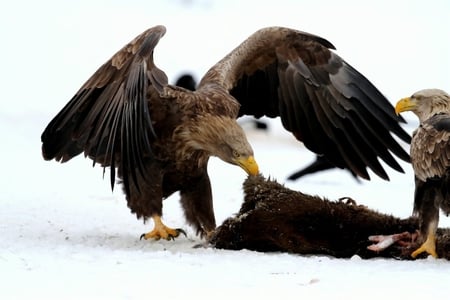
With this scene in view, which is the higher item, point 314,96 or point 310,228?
point 314,96

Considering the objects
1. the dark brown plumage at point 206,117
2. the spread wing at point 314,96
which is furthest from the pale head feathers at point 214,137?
the spread wing at point 314,96

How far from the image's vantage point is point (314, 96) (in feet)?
26.7

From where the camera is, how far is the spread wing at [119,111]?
6.44 meters

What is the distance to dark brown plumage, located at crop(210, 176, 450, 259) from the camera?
20.3ft

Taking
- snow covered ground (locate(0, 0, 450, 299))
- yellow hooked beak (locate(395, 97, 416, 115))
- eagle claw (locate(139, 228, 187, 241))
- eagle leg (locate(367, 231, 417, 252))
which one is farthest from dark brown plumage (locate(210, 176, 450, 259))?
yellow hooked beak (locate(395, 97, 416, 115))

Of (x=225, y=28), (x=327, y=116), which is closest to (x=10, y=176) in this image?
(x=327, y=116)

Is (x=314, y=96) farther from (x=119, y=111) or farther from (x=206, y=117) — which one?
(x=119, y=111)

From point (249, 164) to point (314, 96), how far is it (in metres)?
1.67

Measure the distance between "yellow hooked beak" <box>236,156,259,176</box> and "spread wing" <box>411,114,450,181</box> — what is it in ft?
2.93

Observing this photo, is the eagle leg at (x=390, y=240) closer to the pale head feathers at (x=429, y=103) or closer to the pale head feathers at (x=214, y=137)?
the pale head feathers at (x=429, y=103)

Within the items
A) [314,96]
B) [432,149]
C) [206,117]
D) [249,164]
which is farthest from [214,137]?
[314,96]

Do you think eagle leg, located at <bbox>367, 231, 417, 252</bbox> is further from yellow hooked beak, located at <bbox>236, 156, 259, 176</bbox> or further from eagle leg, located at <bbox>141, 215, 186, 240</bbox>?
eagle leg, located at <bbox>141, 215, 186, 240</bbox>

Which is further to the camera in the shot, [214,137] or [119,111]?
[214,137]

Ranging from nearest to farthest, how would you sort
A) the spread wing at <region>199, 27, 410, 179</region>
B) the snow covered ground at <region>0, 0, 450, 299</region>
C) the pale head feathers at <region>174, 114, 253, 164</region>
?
the snow covered ground at <region>0, 0, 450, 299</region>, the pale head feathers at <region>174, 114, 253, 164</region>, the spread wing at <region>199, 27, 410, 179</region>
